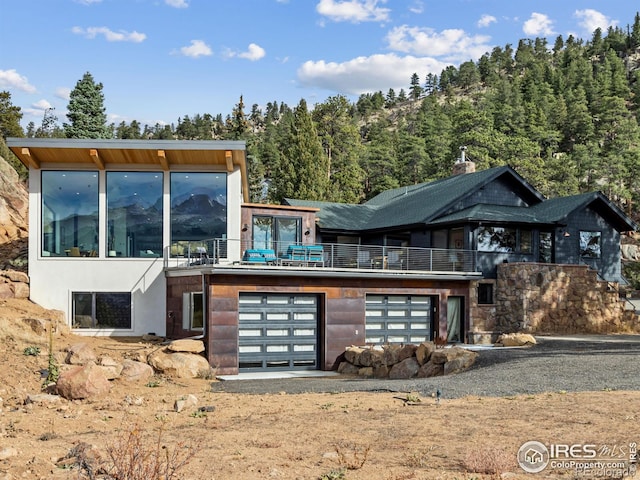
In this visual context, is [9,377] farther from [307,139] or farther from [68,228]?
[307,139]

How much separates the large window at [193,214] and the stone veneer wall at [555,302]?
1097cm

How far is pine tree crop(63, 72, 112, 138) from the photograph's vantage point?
47.8m

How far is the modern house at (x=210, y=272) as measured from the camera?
21016mm

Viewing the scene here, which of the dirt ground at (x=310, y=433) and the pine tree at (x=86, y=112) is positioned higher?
the pine tree at (x=86, y=112)

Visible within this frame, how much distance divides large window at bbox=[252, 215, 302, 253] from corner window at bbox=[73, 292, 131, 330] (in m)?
5.80

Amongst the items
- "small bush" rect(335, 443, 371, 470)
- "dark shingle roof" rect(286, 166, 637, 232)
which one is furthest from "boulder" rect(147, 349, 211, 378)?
"dark shingle roof" rect(286, 166, 637, 232)

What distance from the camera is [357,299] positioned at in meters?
22.4

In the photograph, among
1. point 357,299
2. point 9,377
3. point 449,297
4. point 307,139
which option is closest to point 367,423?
point 9,377

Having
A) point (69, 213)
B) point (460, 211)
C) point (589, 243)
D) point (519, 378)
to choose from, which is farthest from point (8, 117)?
point (519, 378)

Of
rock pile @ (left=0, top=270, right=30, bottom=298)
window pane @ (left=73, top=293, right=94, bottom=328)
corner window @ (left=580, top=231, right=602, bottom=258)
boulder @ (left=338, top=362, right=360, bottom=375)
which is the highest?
corner window @ (left=580, top=231, right=602, bottom=258)

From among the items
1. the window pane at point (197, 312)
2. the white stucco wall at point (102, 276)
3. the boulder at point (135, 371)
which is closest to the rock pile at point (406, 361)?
the window pane at point (197, 312)

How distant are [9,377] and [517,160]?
146 ft

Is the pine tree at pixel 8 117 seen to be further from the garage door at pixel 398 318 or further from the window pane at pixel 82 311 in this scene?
the garage door at pixel 398 318

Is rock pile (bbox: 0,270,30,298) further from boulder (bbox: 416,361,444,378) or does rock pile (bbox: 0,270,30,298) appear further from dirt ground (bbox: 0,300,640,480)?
boulder (bbox: 416,361,444,378)
